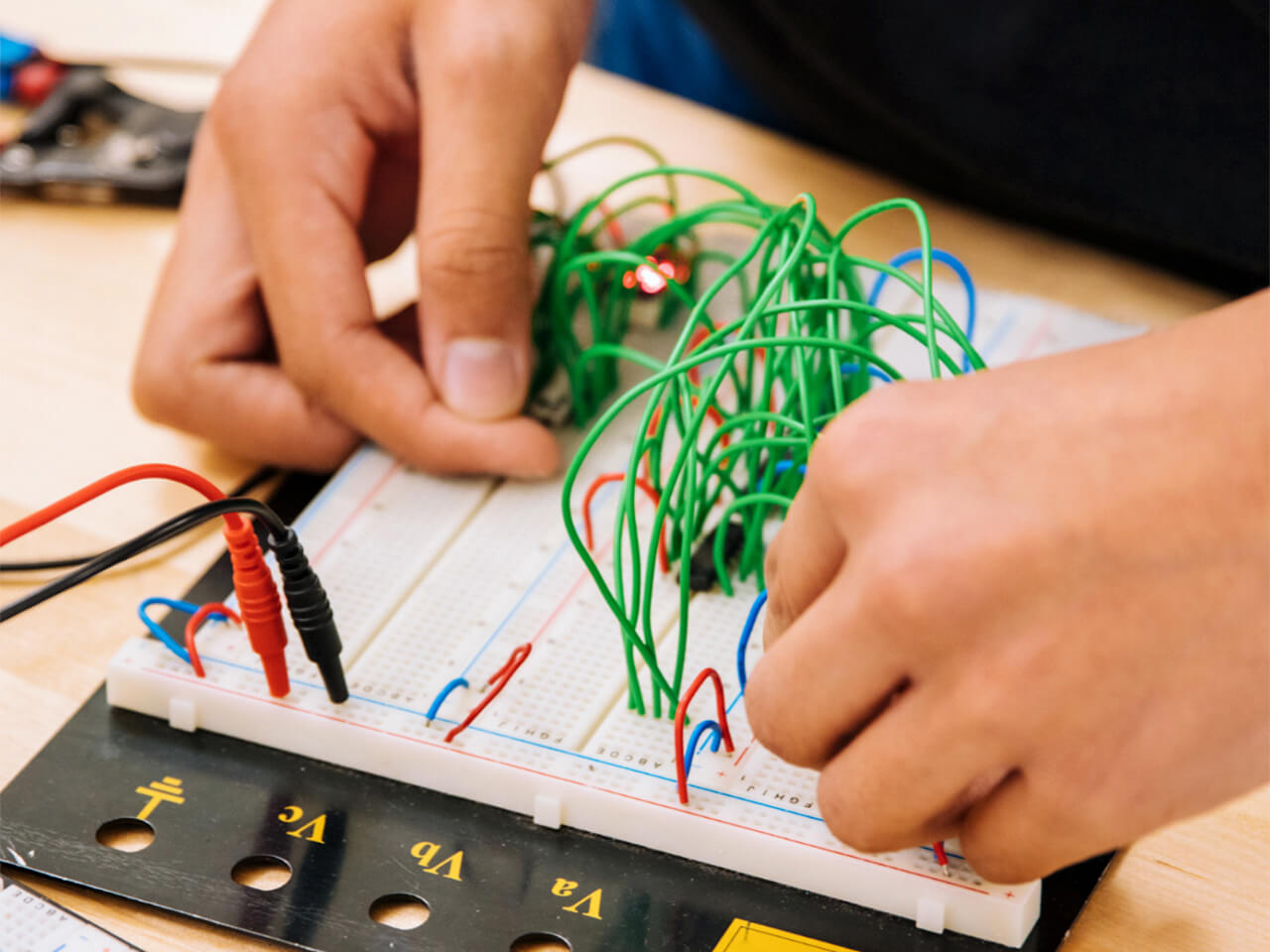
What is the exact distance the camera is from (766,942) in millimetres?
646

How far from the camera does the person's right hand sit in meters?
0.89

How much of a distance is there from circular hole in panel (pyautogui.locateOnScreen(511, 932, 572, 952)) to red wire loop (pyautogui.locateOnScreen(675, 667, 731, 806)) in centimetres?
10

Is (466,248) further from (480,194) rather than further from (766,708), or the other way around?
(766,708)

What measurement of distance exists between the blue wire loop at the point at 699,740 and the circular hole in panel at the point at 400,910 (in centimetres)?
16

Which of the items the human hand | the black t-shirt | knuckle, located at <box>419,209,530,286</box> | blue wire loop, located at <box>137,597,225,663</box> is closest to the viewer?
the human hand

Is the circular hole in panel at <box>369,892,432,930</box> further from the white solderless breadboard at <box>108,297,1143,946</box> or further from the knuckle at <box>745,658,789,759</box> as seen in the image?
the knuckle at <box>745,658,789,759</box>

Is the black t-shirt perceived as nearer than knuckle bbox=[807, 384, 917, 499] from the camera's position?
No

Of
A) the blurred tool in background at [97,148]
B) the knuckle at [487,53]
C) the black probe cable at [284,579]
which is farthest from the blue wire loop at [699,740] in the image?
the blurred tool in background at [97,148]

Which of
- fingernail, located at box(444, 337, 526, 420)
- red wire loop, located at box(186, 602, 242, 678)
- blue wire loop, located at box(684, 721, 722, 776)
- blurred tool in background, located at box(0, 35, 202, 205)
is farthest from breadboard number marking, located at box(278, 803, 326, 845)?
blurred tool in background, located at box(0, 35, 202, 205)

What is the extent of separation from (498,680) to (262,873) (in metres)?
0.17

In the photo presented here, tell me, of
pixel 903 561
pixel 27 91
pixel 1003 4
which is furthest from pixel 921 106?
pixel 27 91

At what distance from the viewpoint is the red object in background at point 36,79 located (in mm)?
1329

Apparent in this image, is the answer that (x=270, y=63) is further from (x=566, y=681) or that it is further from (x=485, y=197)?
(x=566, y=681)

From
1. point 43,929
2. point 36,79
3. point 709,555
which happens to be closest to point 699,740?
point 709,555
